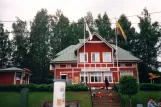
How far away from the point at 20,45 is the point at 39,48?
4.40m

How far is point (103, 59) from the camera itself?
1570 inches

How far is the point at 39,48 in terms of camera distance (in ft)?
183

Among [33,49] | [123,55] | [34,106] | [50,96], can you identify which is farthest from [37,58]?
[34,106]

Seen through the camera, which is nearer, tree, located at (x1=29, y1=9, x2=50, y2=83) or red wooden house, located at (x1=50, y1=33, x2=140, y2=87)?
red wooden house, located at (x1=50, y1=33, x2=140, y2=87)

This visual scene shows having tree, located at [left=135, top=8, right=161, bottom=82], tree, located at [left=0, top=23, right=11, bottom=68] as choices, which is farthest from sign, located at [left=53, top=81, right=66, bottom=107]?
tree, located at [left=0, top=23, right=11, bottom=68]

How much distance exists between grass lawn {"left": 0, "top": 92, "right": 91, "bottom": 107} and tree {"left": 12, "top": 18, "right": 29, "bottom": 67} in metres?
25.8

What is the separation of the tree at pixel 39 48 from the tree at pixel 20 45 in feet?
4.53

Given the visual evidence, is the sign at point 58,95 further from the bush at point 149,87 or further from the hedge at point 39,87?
the bush at point 149,87

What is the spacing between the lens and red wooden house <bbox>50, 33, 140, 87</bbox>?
38.8 m

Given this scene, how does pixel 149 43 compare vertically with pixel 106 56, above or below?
above

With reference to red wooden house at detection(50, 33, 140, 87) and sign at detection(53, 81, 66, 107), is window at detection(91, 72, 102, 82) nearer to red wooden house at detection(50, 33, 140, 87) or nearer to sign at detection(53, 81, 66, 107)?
red wooden house at detection(50, 33, 140, 87)

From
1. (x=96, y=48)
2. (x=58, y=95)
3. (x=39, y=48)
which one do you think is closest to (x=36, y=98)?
(x=58, y=95)

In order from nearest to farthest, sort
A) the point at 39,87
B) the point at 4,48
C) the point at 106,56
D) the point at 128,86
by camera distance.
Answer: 1. the point at 128,86
2. the point at 39,87
3. the point at 106,56
4. the point at 4,48

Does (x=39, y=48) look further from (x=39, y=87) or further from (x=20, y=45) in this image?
(x=39, y=87)
